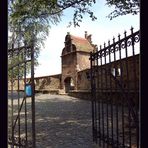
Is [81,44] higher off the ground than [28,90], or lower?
higher

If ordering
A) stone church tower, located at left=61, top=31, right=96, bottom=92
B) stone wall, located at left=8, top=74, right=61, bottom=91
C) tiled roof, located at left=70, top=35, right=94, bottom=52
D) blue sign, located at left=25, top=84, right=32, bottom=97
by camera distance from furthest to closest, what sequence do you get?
stone wall, located at left=8, top=74, right=61, bottom=91 → tiled roof, located at left=70, top=35, right=94, bottom=52 → stone church tower, located at left=61, top=31, right=96, bottom=92 → blue sign, located at left=25, top=84, right=32, bottom=97

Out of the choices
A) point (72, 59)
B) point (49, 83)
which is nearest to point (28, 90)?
point (72, 59)

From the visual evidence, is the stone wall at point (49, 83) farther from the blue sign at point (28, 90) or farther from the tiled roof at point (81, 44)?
the blue sign at point (28, 90)

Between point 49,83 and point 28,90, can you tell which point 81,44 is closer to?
point 49,83

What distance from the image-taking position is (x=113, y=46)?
5.47 m

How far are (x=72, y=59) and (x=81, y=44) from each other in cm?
250

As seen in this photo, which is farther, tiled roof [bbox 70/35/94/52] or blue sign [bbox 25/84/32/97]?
tiled roof [bbox 70/35/94/52]

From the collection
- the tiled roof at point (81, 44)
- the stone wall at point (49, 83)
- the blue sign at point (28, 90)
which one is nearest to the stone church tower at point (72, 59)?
the tiled roof at point (81, 44)

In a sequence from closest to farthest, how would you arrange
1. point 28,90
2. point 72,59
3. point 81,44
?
1. point 28,90
2. point 72,59
3. point 81,44

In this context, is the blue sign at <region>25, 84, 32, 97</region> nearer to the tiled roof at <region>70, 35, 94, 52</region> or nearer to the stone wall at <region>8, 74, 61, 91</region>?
the tiled roof at <region>70, 35, 94, 52</region>

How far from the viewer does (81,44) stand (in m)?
35.1

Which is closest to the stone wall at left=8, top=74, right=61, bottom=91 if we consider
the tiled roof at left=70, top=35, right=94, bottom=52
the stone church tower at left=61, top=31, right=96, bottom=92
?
the stone church tower at left=61, top=31, right=96, bottom=92

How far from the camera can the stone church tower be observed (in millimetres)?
33094
